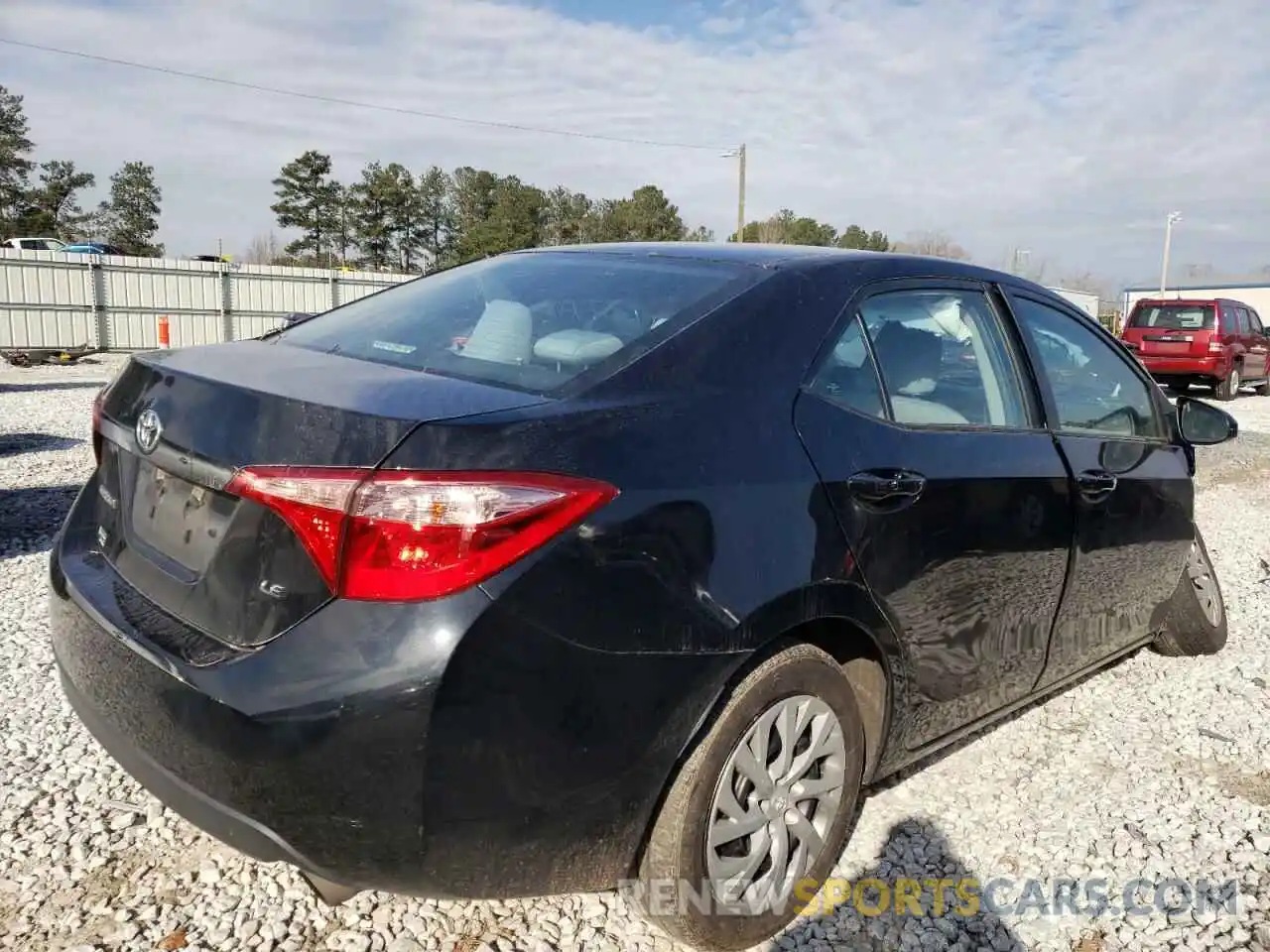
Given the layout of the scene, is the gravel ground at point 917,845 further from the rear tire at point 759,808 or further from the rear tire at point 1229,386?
the rear tire at point 1229,386

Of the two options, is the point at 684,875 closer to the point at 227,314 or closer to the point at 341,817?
the point at 341,817

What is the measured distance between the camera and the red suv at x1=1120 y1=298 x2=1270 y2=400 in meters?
17.1

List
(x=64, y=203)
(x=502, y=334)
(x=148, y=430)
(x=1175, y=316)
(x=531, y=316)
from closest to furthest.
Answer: (x=148, y=430), (x=502, y=334), (x=531, y=316), (x=1175, y=316), (x=64, y=203)

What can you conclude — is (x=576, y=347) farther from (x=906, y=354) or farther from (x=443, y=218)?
(x=443, y=218)

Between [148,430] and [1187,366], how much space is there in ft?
62.1

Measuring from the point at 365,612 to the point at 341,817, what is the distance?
0.35 m

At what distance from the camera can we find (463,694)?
5.29 ft

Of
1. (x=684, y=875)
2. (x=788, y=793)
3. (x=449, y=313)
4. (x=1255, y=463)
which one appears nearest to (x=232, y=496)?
(x=449, y=313)

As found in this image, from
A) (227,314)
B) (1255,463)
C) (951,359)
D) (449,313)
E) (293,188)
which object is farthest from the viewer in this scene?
(293,188)

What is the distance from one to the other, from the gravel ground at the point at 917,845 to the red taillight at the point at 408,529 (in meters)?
→ 1.07

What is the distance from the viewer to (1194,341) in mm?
17125

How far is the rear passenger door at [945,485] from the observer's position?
2262mm

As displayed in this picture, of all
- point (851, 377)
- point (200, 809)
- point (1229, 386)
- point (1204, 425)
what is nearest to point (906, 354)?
point (851, 377)

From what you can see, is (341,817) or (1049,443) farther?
(1049,443)
